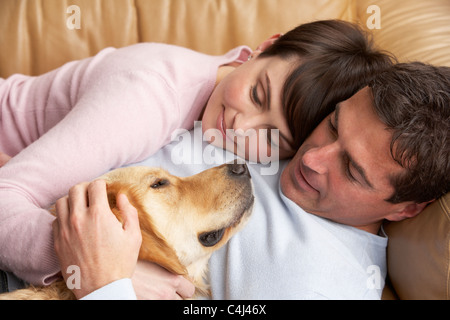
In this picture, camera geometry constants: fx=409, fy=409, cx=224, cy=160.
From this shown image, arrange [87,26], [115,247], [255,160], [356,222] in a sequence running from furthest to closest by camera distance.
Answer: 1. [87,26]
2. [255,160]
3. [356,222]
4. [115,247]

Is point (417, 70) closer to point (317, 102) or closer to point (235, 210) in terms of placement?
point (317, 102)

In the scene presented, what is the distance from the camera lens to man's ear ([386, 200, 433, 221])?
1.14 meters

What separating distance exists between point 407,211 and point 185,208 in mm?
638

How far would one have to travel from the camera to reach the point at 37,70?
1.92 m

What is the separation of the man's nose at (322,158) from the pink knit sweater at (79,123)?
459 millimetres

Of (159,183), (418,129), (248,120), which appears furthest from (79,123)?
(418,129)

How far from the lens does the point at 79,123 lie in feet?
3.67

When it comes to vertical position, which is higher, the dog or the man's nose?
the man's nose

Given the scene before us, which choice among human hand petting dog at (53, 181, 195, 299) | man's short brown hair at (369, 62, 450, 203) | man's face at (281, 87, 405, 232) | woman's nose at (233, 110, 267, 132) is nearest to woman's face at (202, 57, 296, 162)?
woman's nose at (233, 110, 267, 132)

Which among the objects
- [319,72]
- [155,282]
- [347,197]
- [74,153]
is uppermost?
[319,72]

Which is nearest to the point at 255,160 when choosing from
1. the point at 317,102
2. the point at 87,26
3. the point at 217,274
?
the point at 317,102

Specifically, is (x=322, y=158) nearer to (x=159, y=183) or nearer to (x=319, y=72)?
(x=319, y=72)

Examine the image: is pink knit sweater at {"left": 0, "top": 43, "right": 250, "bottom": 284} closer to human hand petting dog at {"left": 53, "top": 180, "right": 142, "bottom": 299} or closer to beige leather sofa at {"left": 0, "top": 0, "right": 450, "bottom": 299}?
human hand petting dog at {"left": 53, "top": 180, "right": 142, "bottom": 299}
